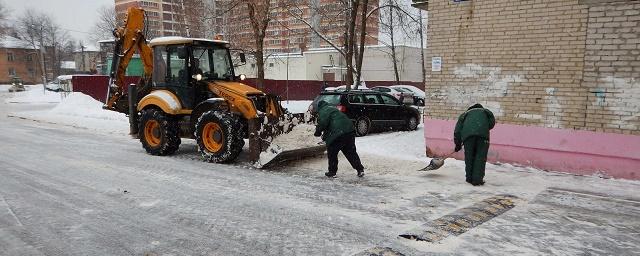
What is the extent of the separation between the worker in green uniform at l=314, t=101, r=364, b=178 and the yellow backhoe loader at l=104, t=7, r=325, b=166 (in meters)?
1.08

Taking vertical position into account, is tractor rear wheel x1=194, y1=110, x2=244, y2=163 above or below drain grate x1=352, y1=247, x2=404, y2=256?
above

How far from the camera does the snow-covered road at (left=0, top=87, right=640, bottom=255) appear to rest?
4.45 meters

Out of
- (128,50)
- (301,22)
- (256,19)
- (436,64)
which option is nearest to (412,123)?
(436,64)

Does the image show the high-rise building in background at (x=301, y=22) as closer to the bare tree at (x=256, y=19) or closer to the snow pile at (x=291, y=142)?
the bare tree at (x=256, y=19)

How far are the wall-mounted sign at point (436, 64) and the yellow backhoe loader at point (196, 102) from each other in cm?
288

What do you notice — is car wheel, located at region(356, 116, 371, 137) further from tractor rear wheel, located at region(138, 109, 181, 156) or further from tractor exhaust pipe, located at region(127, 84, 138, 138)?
tractor exhaust pipe, located at region(127, 84, 138, 138)

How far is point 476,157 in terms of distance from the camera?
697cm

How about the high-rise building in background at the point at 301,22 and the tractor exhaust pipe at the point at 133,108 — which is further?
the high-rise building in background at the point at 301,22

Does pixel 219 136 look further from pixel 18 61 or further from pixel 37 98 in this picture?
pixel 18 61

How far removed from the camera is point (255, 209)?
5.61 meters

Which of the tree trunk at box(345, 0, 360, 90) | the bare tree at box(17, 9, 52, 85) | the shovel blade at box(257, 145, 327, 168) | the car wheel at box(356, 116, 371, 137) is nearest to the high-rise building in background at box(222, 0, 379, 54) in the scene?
the tree trunk at box(345, 0, 360, 90)

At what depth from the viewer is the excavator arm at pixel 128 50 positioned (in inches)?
393

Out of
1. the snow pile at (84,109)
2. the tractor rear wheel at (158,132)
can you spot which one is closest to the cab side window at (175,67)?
the tractor rear wheel at (158,132)

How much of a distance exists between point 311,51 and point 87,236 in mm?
40469
